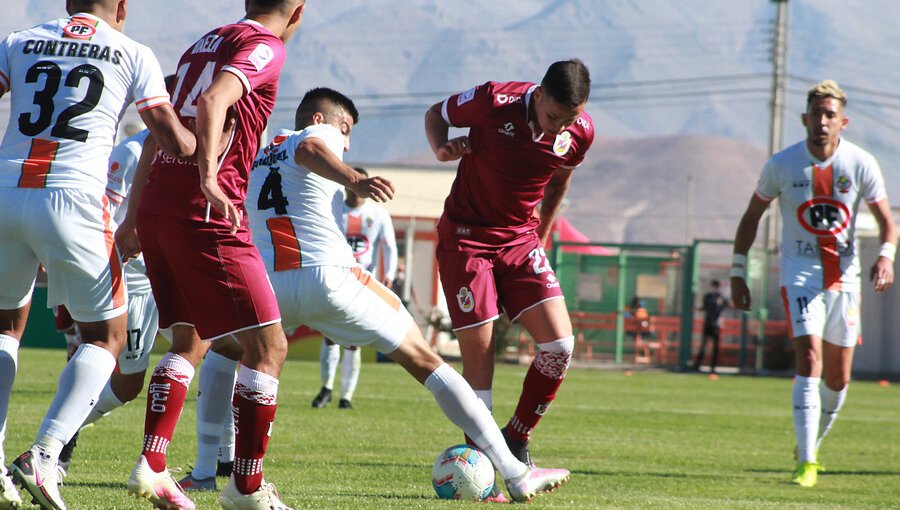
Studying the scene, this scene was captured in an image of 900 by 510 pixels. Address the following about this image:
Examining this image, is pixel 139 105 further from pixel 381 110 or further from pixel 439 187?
pixel 381 110

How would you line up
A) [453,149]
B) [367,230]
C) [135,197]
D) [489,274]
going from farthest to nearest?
[367,230] < [489,274] < [453,149] < [135,197]

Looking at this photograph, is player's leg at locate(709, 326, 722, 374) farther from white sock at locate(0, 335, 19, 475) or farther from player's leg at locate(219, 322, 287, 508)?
white sock at locate(0, 335, 19, 475)

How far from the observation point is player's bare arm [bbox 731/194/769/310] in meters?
8.53

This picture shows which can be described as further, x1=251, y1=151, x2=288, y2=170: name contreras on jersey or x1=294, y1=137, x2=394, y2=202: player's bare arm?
→ x1=251, y1=151, x2=288, y2=170: name contreras on jersey

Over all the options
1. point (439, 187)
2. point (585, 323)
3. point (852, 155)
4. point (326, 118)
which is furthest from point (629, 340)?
point (326, 118)

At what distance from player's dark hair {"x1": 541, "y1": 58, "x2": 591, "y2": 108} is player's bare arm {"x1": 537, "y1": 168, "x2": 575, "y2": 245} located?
1.15 metres

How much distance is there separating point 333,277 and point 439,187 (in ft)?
113

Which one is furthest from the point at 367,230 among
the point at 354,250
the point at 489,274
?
the point at 489,274

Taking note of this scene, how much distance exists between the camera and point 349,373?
13383 millimetres

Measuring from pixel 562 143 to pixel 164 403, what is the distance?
2866 millimetres

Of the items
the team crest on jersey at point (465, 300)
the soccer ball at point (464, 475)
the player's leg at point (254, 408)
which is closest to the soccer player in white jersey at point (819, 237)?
the team crest on jersey at point (465, 300)

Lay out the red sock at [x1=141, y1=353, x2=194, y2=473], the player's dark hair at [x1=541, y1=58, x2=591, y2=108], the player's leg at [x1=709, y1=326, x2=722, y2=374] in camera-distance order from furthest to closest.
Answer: the player's leg at [x1=709, y1=326, x2=722, y2=374] < the player's dark hair at [x1=541, y1=58, x2=591, y2=108] < the red sock at [x1=141, y1=353, x2=194, y2=473]

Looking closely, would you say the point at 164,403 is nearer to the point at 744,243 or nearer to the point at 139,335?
the point at 139,335

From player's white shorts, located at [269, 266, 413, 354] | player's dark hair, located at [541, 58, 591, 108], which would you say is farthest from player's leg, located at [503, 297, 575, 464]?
player's white shorts, located at [269, 266, 413, 354]
